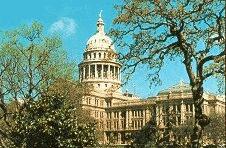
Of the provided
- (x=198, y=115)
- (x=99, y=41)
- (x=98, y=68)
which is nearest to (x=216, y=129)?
(x=198, y=115)

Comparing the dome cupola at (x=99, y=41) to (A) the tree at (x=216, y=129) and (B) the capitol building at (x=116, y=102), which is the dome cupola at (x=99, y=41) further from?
(A) the tree at (x=216, y=129)

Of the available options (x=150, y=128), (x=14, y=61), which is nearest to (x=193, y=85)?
(x=150, y=128)

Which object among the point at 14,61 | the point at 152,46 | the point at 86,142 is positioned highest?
the point at 14,61

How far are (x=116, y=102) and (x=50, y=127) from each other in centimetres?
12660

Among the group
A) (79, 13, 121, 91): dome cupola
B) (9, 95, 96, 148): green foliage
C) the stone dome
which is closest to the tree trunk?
(9, 95, 96, 148): green foliage

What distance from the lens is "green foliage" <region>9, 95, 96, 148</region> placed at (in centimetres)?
2802

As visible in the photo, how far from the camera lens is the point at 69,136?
28.4 meters

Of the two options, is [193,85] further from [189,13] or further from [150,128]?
[150,128]

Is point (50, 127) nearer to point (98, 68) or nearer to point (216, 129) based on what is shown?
point (216, 129)

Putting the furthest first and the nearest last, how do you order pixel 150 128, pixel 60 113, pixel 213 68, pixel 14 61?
pixel 14 61 < pixel 150 128 < pixel 60 113 < pixel 213 68

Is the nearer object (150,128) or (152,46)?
(152,46)

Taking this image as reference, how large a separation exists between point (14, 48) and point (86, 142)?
22.7 meters

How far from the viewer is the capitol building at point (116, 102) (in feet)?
430

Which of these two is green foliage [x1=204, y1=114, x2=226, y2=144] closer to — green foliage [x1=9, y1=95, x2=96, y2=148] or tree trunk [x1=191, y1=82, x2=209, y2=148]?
tree trunk [x1=191, y1=82, x2=209, y2=148]
